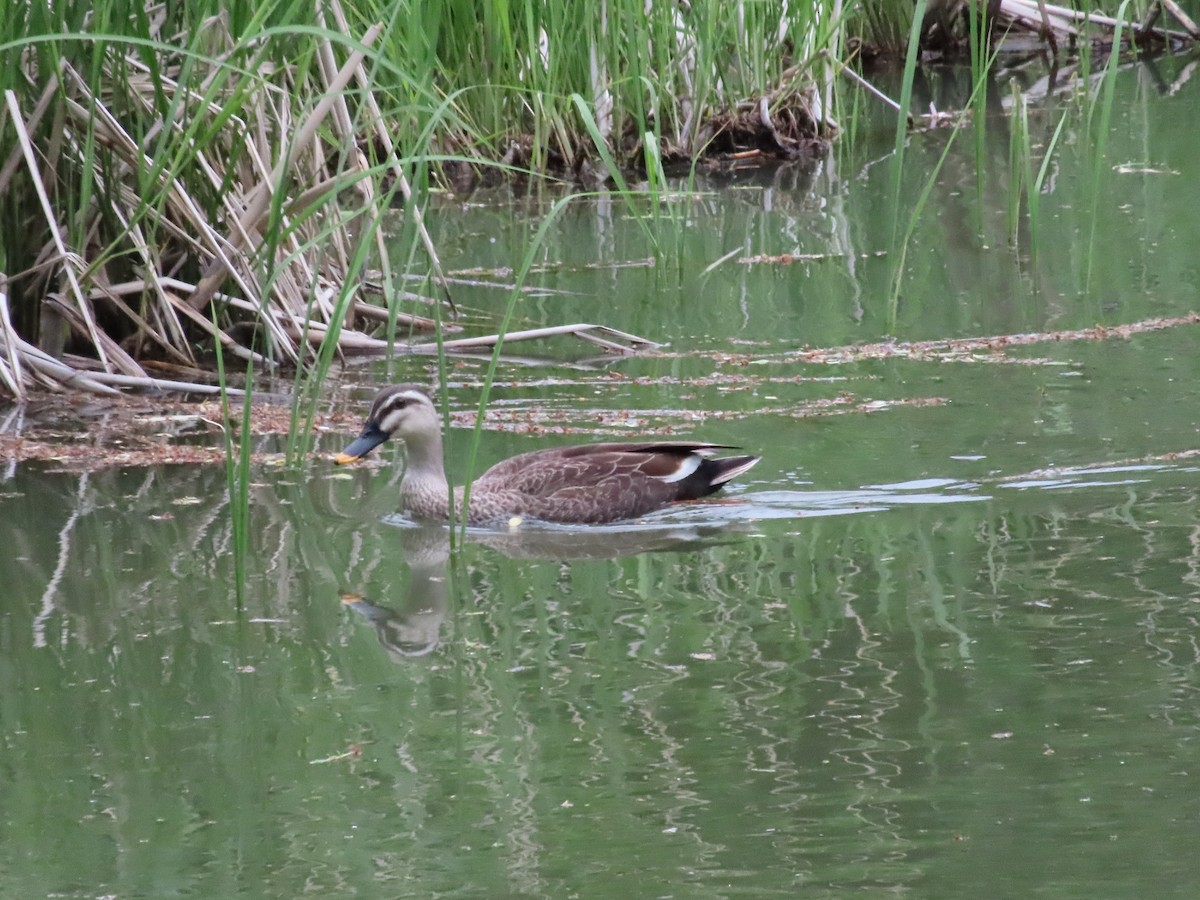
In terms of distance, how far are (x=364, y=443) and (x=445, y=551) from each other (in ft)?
2.52

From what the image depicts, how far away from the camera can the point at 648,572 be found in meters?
5.58

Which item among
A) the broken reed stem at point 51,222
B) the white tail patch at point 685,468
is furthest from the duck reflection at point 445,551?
the broken reed stem at point 51,222

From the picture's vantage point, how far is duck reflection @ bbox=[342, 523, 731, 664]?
497cm

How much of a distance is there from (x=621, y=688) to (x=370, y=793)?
775mm

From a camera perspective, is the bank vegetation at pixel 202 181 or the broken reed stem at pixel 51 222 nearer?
the bank vegetation at pixel 202 181

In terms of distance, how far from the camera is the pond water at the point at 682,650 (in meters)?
3.41

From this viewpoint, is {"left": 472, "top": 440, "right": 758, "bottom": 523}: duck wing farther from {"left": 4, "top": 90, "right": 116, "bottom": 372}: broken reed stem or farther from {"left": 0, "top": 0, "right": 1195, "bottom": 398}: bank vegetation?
{"left": 4, "top": 90, "right": 116, "bottom": 372}: broken reed stem

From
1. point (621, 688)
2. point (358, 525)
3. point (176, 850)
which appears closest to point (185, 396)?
point (358, 525)

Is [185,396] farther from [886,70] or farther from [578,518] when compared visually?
[886,70]

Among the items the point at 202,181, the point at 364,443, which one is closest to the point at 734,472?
the point at 364,443

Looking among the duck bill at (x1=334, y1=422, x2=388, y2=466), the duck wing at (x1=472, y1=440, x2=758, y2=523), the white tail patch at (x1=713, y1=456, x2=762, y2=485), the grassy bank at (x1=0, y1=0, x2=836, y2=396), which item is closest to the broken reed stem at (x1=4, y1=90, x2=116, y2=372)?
the grassy bank at (x1=0, y1=0, x2=836, y2=396)

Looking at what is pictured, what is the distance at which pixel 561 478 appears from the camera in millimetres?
6410

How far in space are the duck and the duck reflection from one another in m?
0.08

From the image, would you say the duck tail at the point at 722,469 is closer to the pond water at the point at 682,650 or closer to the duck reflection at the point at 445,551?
the pond water at the point at 682,650
